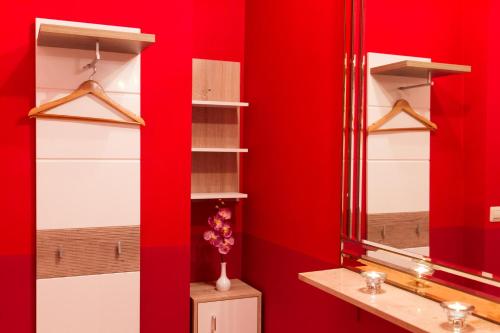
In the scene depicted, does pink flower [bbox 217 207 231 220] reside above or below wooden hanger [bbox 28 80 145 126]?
below


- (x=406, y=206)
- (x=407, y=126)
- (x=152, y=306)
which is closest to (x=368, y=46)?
(x=407, y=126)

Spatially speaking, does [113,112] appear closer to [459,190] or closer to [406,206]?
[406,206]

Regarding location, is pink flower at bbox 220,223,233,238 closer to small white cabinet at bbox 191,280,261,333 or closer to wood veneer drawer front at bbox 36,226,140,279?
small white cabinet at bbox 191,280,261,333

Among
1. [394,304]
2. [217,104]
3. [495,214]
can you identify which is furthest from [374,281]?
[217,104]

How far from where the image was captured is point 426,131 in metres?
1.96

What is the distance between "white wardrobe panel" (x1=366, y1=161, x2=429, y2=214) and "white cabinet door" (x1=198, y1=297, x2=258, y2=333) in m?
1.23

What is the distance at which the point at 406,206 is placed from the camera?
2045 millimetres

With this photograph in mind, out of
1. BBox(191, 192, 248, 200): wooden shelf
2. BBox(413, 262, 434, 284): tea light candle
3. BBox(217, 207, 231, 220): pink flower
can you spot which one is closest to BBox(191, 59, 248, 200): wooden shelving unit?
BBox(191, 192, 248, 200): wooden shelf

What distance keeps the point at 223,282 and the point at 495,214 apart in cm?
189

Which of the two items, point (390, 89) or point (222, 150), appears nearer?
point (390, 89)

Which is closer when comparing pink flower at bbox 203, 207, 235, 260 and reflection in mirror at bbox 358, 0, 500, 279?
reflection in mirror at bbox 358, 0, 500, 279

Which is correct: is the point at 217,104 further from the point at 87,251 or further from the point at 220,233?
the point at 87,251

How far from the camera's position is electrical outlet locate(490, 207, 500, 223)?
5.55 ft

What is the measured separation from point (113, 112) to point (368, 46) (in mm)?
1244
